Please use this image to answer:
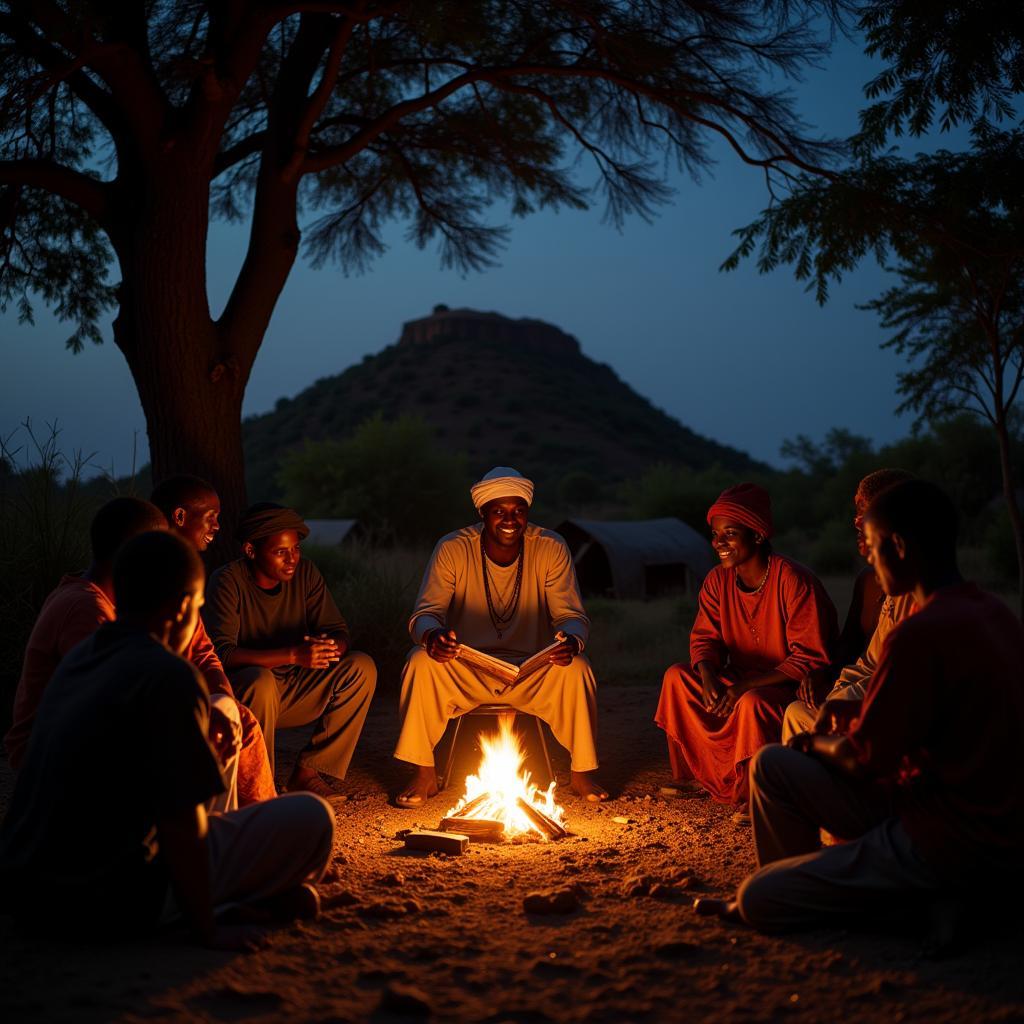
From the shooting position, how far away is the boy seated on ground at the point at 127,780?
2885 millimetres

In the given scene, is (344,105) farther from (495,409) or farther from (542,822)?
(495,409)

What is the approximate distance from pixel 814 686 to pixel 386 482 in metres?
21.8

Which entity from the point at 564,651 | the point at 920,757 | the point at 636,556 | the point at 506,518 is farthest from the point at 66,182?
the point at 636,556

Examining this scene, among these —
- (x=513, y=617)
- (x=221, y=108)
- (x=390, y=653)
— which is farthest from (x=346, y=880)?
(x=221, y=108)

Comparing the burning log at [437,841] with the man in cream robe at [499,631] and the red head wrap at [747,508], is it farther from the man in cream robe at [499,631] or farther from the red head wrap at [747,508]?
the red head wrap at [747,508]

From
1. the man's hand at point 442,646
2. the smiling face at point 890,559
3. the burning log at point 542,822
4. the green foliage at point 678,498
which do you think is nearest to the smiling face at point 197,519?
the man's hand at point 442,646

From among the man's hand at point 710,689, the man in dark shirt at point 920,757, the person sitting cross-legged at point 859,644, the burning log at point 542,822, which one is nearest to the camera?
the man in dark shirt at point 920,757

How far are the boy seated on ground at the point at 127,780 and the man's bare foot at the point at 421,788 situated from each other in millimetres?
2321

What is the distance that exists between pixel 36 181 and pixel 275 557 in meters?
3.76

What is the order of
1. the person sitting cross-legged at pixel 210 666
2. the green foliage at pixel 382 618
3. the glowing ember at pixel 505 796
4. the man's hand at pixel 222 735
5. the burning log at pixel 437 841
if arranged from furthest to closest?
the green foliage at pixel 382 618 → the glowing ember at pixel 505 796 → the burning log at pixel 437 841 → the person sitting cross-legged at pixel 210 666 → the man's hand at pixel 222 735

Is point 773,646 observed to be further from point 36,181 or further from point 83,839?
point 36,181

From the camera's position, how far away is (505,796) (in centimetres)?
503

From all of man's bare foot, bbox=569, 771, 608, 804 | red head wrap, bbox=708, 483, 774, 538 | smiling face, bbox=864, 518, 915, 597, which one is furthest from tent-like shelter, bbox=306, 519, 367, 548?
smiling face, bbox=864, 518, 915, 597

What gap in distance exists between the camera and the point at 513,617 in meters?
6.05
